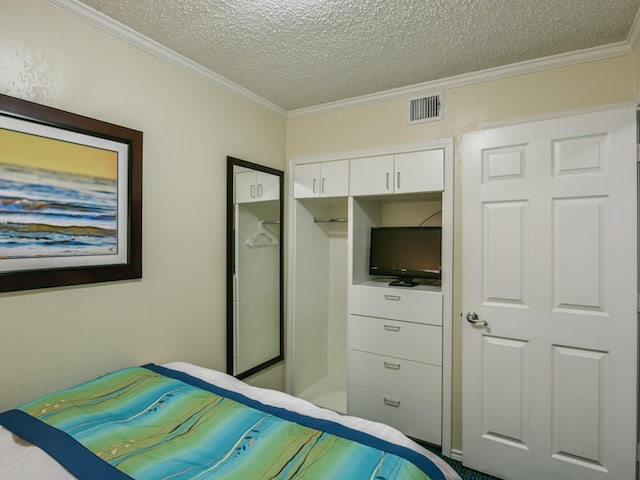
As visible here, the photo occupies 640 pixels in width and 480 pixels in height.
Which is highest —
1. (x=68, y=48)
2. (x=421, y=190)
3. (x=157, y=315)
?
(x=68, y=48)

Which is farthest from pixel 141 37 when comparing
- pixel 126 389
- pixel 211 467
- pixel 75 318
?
pixel 211 467

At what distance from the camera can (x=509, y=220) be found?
2092 millimetres

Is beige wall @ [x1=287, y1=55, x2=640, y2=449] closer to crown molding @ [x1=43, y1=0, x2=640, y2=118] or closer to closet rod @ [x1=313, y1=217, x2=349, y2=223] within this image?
crown molding @ [x1=43, y1=0, x2=640, y2=118]

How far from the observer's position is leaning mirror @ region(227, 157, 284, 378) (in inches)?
98.9

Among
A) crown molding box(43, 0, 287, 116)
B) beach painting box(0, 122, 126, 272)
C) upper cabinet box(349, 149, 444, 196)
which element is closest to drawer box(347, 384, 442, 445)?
upper cabinet box(349, 149, 444, 196)

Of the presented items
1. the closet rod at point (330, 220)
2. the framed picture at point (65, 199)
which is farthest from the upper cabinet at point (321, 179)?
the framed picture at point (65, 199)

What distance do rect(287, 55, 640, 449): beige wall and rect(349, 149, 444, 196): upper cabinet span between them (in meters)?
0.12

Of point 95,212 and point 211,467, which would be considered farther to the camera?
point 95,212

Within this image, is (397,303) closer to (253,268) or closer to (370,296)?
(370,296)

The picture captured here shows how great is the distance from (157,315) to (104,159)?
0.91 m

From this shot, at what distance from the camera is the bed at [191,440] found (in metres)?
1.05

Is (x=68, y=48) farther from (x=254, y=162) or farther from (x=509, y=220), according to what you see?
(x=509, y=220)

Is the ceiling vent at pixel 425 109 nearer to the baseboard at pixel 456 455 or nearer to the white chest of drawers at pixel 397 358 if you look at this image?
the white chest of drawers at pixel 397 358

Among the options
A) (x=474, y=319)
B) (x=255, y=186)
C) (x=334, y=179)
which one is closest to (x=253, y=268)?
(x=255, y=186)
